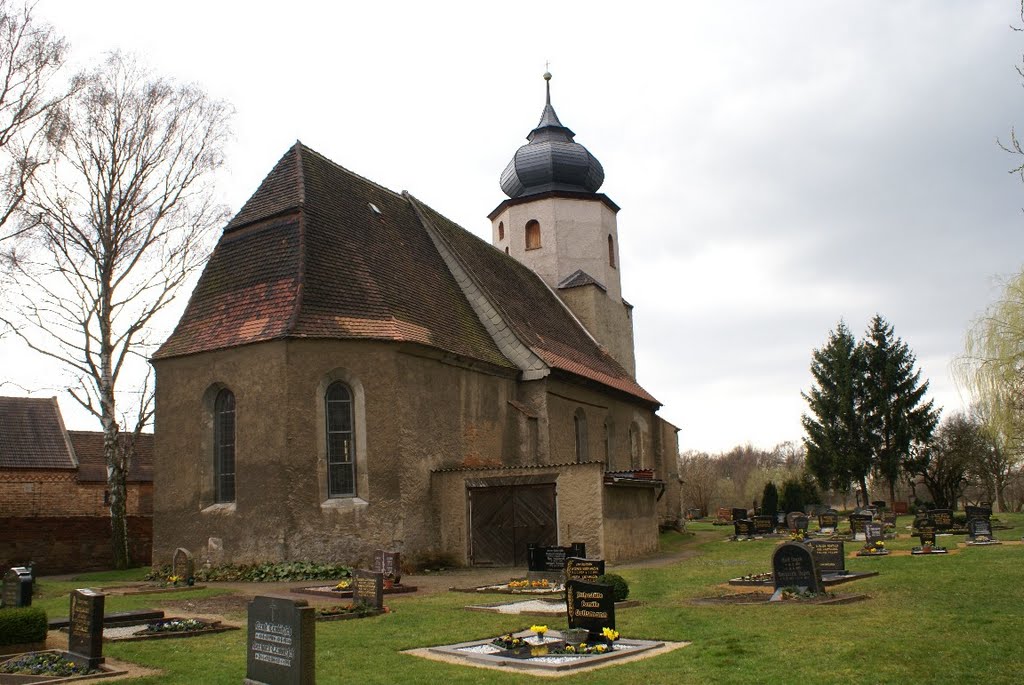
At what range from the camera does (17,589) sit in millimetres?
13617

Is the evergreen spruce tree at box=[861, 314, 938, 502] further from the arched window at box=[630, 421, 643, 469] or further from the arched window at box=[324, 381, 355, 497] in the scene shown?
the arched window at box=[324, 381, 355, 497]

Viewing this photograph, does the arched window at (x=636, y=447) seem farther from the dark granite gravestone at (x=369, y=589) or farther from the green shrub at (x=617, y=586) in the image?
the dark granite gravestone at (x=369, y=589)

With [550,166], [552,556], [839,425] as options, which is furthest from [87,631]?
[839,425]

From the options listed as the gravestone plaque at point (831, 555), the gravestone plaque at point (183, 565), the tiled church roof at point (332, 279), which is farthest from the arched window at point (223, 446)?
Answer: the gravestone plaque at point (831, 555)

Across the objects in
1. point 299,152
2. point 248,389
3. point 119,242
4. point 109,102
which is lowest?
point 248,389

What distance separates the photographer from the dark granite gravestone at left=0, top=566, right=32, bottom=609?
1348 cm

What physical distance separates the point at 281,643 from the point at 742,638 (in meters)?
5.39

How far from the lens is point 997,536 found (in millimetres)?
27547

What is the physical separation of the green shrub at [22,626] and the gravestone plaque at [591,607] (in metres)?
6.53

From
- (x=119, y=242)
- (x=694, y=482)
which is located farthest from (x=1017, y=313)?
(x=694, y=482)

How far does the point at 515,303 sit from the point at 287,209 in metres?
9.21

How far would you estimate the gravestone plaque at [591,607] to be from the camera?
10711 mm

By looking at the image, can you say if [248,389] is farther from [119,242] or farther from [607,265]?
[607,265]

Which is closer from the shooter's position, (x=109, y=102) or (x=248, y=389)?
(x=248, y=389)
